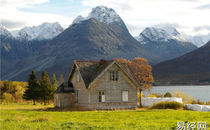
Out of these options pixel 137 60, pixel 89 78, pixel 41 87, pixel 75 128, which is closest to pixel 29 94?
pixel 41 87

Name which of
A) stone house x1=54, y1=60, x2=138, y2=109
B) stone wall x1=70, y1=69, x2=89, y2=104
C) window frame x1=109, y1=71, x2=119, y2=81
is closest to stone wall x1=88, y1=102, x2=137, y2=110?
stone house x1=54, y1=60, x2=138, y2=109

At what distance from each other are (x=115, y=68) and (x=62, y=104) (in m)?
10.4

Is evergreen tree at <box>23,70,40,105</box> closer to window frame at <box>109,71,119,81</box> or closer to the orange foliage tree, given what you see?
the orange foliage tree

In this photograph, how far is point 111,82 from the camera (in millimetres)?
48312

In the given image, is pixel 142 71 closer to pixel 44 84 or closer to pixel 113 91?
pixel 113 91

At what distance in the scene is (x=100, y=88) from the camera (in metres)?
47.4

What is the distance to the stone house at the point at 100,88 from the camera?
4712 cm

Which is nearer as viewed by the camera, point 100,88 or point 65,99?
point 100,88

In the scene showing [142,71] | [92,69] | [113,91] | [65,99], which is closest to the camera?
[113,91]

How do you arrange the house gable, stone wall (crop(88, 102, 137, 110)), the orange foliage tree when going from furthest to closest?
1. the orange foliage tree
2. stone wall (crop(88, 102, 137, 110))
3. the house gable

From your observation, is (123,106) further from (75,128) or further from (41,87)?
(41,87)

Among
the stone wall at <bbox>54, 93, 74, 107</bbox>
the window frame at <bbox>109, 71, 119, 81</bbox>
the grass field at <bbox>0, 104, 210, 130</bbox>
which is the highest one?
the window frame at <bbox>109, 71, 119, 81</bbox>

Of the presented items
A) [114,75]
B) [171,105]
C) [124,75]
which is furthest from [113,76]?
[171,105]

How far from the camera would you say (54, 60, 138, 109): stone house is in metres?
47.1
